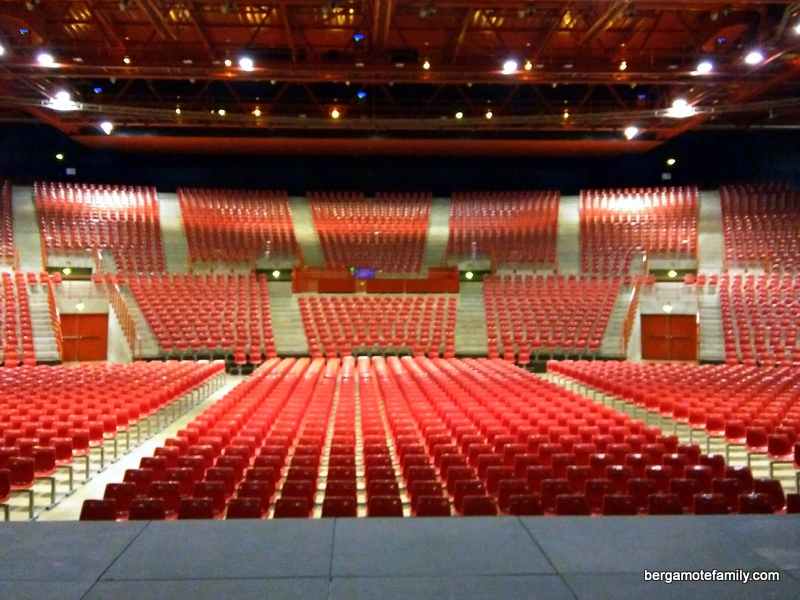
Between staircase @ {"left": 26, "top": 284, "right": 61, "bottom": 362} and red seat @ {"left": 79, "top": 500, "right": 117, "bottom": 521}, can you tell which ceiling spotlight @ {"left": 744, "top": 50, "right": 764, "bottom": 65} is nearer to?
red seat @ {"left": 79, "top": 500, "right": 117, "bottom": 521}

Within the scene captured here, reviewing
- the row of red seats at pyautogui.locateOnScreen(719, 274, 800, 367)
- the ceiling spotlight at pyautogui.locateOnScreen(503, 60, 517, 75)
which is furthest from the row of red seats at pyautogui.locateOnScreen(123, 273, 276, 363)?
the row of red seats at pyautogui.locateOnScreen(719, 274, 800, 367)

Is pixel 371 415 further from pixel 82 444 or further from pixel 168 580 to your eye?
pixel 168 580

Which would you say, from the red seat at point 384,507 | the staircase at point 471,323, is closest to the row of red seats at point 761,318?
the staircase at point 471,323

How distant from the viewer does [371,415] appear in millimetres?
8609

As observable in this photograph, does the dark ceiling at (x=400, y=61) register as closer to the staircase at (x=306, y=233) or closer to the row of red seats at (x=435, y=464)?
the staircase at (x=306, y=233)

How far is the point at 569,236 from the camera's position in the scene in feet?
78.9

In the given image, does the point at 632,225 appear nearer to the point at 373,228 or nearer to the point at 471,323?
the point at 471,323

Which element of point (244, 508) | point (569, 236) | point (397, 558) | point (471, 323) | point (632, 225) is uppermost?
point (632, 225)

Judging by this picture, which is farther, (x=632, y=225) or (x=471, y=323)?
(x=632, y=225)

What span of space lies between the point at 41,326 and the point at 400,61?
39.6ft

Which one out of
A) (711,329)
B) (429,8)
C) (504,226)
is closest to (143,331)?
(429,8)

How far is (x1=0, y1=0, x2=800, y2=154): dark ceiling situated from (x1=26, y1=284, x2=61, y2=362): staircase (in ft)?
17.5

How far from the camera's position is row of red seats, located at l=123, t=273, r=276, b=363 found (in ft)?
56.9

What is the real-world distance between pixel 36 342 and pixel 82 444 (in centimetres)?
1124
